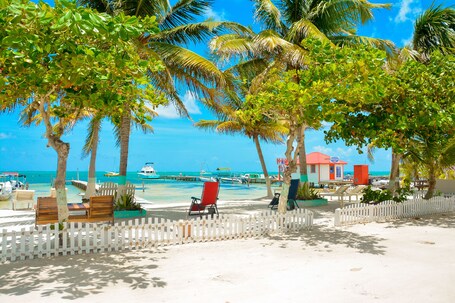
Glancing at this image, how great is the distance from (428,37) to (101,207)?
655 inches

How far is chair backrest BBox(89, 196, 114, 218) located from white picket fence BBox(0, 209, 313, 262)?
2.27 ft

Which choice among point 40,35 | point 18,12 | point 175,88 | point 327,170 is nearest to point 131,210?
point 175,88

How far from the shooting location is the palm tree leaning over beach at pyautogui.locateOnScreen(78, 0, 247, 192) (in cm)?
1215

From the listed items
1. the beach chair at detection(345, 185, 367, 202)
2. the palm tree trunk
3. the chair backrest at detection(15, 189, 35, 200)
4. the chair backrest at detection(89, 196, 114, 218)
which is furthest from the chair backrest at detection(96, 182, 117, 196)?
the beach chair at detection(345, 185, 367, 202)

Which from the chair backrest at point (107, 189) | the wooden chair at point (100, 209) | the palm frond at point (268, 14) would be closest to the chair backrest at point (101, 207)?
the wooden chair at point (100, 209)

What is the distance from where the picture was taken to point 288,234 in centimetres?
910

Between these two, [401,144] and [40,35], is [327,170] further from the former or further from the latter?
[40,35]

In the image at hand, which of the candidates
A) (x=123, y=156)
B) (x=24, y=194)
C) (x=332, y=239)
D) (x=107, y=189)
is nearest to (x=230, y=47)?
(x=123, y=156)

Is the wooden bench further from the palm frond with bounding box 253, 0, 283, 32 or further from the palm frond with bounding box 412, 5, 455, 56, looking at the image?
the palm frond with bounding box 412, 5, 455, 56

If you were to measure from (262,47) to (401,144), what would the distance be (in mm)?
6374

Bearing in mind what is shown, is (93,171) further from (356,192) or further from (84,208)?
(356,192)

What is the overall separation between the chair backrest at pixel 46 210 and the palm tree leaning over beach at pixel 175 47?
4064mm

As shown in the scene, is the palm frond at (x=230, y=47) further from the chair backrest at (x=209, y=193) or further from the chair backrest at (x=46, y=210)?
the chair backrest at (x=46, y=210)

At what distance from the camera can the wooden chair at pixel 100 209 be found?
8.73 meters
